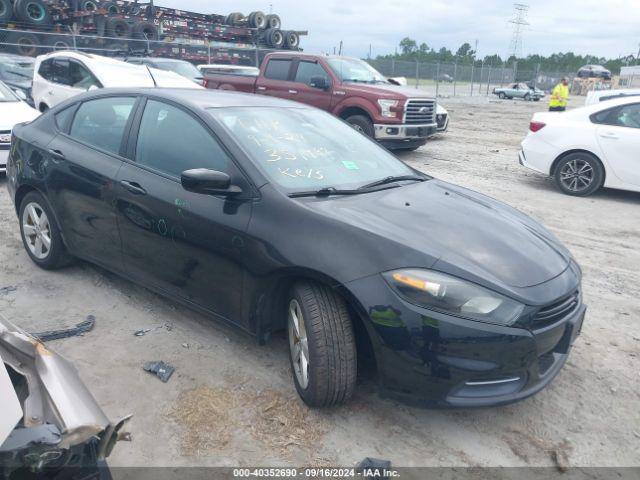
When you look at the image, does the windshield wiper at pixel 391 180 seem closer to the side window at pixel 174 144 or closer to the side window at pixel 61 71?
the side window at pixel 174 144

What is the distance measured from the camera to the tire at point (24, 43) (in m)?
17.1

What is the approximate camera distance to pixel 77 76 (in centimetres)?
1031

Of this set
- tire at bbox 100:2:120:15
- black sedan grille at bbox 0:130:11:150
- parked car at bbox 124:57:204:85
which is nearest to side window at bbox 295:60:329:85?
parked car at bbox 124:57:204:85

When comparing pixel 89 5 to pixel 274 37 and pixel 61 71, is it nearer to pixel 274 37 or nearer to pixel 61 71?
pixel 274 37

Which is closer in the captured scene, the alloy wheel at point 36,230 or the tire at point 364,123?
the alloy wheel at point 36,230

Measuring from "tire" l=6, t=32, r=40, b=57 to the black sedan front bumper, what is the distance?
1858 centimetres

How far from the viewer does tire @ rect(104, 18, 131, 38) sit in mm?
19766

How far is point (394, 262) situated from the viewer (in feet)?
8.48

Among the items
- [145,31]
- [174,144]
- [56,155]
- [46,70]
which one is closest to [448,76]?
[145,31]

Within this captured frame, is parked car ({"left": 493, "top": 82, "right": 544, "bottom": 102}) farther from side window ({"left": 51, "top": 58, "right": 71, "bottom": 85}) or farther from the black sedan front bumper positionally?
the black sedan front bumper

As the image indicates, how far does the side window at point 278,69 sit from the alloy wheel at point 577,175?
5886 mm

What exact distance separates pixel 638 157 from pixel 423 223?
604 centimetres

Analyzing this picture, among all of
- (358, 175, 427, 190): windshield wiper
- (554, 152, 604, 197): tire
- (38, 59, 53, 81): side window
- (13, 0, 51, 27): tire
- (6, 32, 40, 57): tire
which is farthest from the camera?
(13, 0, 51, 27): tire

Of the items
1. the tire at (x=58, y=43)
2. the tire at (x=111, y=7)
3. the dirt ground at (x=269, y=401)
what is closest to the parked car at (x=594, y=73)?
the tire at (x=111, y=7)
